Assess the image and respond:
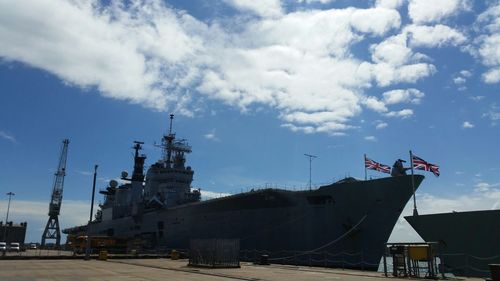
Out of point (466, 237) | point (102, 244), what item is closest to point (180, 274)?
point (466, 237)

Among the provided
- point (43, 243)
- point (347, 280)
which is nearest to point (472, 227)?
point (347, 280)

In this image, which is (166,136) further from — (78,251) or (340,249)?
(340,249)

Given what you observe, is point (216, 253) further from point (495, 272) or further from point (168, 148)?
point (168, 148)

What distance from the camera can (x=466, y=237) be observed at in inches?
778

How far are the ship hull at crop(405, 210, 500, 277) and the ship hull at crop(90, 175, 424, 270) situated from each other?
7906mm

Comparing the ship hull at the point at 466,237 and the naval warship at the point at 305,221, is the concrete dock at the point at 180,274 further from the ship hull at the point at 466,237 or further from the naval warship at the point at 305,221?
the naval warship at the point at 305,221

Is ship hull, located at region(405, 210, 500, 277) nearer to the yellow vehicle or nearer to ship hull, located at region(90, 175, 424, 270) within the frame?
ship hull, located at region(90, 175, 424, 270)

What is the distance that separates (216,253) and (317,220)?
11.5 metres

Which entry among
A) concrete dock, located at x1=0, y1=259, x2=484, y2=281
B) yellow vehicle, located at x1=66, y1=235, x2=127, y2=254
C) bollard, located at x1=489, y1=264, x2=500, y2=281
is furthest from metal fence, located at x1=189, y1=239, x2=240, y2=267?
yellow vehicle, located at x1=66, y1=235, x2=127, y2=254

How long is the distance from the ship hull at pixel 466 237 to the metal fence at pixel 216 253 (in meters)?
10.1

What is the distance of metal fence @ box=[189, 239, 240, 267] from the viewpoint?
24.1 metres

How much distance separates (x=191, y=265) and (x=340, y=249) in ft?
39.1

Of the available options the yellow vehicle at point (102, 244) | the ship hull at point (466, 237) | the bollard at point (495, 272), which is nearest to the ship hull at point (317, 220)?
the ship hull at point (466, 237)

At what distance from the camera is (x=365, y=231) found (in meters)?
31.1
